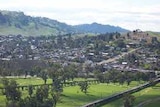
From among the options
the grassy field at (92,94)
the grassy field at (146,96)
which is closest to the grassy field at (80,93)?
the grassy field at (92,94)

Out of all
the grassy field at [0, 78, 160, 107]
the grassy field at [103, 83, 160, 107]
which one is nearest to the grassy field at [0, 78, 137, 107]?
the grassy field at [0, 78, 160, 107]

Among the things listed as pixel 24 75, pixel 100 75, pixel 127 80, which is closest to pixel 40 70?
pixel 24 75

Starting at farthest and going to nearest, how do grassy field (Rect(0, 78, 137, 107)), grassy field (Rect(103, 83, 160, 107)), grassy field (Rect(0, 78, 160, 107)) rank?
grassy field (Rect(103, 83, 160, 107)) → grassy field (Rect(0, 78, 160, 107)) → grassy field (Rect(0, 78, 137, 107))

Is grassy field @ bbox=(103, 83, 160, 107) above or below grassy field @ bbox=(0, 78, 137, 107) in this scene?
below

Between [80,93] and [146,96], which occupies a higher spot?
[80,93]

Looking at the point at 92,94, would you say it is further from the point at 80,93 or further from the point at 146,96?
the point at 146,96

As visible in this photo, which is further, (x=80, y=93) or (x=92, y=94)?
(x=80, y=93)

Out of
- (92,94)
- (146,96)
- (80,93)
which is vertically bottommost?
(146,96)

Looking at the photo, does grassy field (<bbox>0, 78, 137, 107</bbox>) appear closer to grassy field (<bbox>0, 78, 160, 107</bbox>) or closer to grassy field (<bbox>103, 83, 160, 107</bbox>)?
grassy field (<bbox>0, 78, 160, 107</bbox>)

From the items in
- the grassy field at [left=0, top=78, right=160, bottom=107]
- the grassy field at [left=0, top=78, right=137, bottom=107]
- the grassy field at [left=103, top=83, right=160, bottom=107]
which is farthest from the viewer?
the grassy field at [left=103, top=83, right=160, bottom=107]

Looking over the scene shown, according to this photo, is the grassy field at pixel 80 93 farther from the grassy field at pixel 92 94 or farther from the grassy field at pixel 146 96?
the grassy field at pixel 146 96

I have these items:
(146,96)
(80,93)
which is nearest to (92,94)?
(80,93)

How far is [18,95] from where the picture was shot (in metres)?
108

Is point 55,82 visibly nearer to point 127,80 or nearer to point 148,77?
point 127,80
